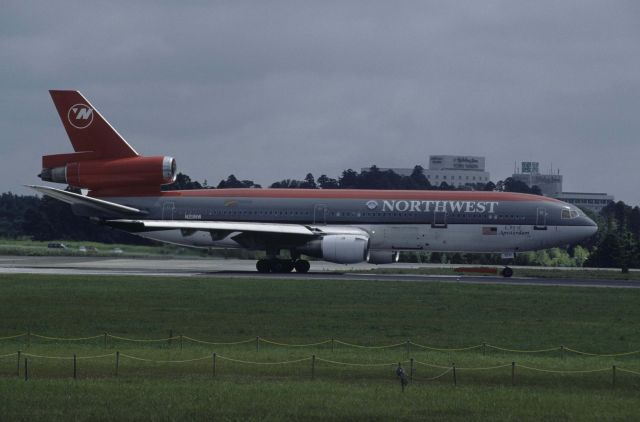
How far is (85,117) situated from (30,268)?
361 inches

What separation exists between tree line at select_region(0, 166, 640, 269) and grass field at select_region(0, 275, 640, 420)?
20590 mm

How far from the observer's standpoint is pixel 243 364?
26125mm

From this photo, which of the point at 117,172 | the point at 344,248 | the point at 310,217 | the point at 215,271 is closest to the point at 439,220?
the point at 344,248

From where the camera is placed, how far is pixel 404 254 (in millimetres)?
80500

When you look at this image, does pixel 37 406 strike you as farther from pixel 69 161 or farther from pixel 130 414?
pixel 69 161

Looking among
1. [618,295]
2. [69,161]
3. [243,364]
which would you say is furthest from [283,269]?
[243,364]

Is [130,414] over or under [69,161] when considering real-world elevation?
under

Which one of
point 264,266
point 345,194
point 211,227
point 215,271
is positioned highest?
point 345,194

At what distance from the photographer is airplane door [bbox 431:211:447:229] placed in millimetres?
57281

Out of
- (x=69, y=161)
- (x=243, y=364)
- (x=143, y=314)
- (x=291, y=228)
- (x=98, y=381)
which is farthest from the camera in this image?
(x=69, y=161)

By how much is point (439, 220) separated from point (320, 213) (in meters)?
6.50

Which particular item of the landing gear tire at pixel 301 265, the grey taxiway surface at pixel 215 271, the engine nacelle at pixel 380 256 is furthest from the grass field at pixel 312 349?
the landing gear tire at pixel 301 265

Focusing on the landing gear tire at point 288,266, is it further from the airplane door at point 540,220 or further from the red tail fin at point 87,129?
the airplane door at point 540,220

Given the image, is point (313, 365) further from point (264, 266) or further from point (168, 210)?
point (168, 210)
